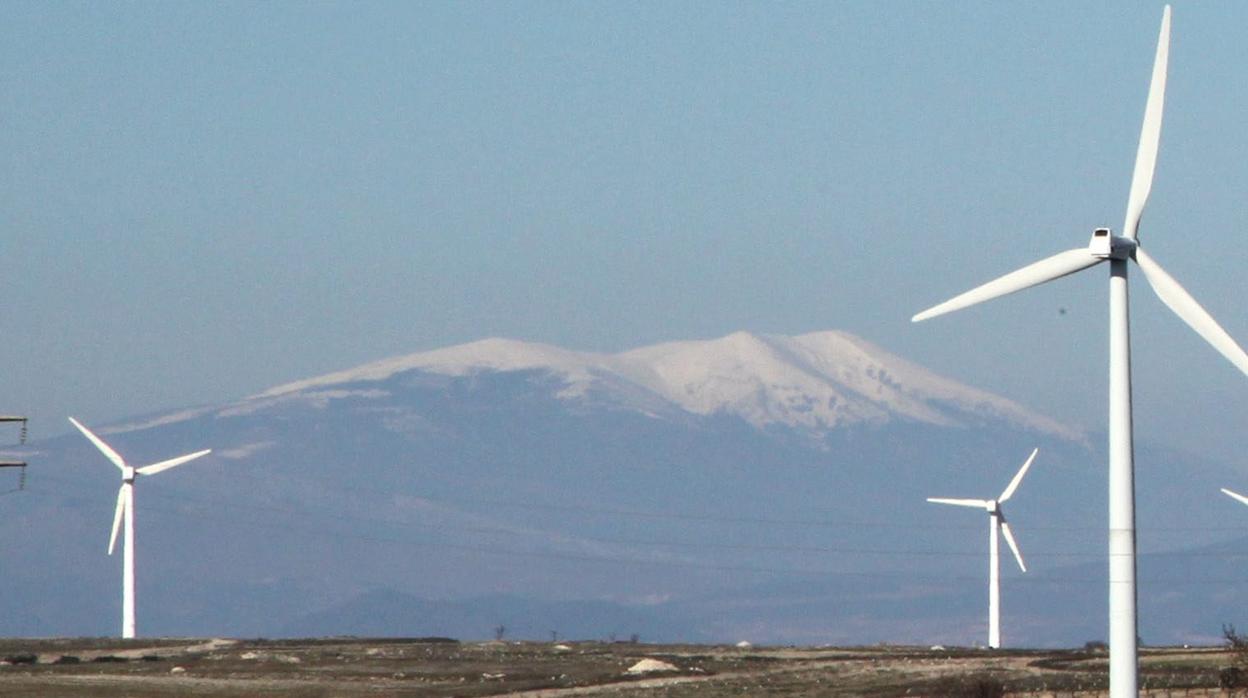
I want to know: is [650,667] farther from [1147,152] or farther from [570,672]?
[1147,152]

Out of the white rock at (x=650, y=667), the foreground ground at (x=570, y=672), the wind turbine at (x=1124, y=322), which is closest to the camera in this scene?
the wind turbine at (x=1124, y=322)

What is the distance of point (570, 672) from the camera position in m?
143

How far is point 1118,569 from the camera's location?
7400cm

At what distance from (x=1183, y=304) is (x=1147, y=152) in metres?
5.16

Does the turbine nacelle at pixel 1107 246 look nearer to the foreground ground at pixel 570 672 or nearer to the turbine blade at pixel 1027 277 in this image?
the turbine blade at pixel 1027 277

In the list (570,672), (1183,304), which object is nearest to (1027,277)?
(1183,304)

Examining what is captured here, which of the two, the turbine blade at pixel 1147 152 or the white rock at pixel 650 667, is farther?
the white rock at pixel 650 667

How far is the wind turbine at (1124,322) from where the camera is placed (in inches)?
2913

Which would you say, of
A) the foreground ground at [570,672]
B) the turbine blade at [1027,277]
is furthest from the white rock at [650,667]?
the turbine blade at [1027,277]

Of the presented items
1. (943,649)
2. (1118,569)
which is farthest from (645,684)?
(1118,569)

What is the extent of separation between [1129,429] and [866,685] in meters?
53.8

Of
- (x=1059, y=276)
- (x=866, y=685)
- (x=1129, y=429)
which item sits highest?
(x=1059, y=276)

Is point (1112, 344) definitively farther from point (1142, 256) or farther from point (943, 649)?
point (943, 649)

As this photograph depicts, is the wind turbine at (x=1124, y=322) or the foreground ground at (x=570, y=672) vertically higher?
the wind turbine at (x=1124, y=322)
